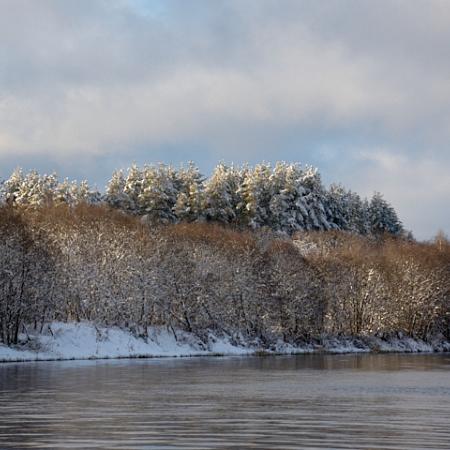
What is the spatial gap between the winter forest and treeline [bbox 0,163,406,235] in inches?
12.2

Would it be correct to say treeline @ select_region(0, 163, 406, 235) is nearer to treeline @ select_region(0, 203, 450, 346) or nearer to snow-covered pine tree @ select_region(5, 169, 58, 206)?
snow-covered pine tree @ select_region(5, 169, 58, 206)

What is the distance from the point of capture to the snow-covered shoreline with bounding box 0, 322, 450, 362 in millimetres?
76375

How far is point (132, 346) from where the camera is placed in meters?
86.2

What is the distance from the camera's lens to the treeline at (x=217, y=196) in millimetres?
144375

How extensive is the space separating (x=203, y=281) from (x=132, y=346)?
1587 cm

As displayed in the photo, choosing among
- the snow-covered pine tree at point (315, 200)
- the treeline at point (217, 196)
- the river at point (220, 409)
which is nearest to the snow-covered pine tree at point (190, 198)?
the treeline at point (217, 196)

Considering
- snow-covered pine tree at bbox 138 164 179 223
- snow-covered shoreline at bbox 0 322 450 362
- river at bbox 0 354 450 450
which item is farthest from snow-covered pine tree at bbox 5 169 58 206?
river at bbox 0 354 450 450

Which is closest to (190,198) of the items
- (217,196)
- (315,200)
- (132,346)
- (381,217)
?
(217,196)

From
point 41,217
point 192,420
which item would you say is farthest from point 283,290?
point 192,420

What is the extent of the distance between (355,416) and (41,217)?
70.2 metres

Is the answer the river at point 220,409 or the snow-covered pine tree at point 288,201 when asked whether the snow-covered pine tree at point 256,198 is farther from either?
the river at point 220,409

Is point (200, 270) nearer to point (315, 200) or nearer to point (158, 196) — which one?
point (158, 196)

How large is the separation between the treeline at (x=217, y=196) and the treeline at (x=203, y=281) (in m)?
16.8

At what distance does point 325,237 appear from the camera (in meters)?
140
